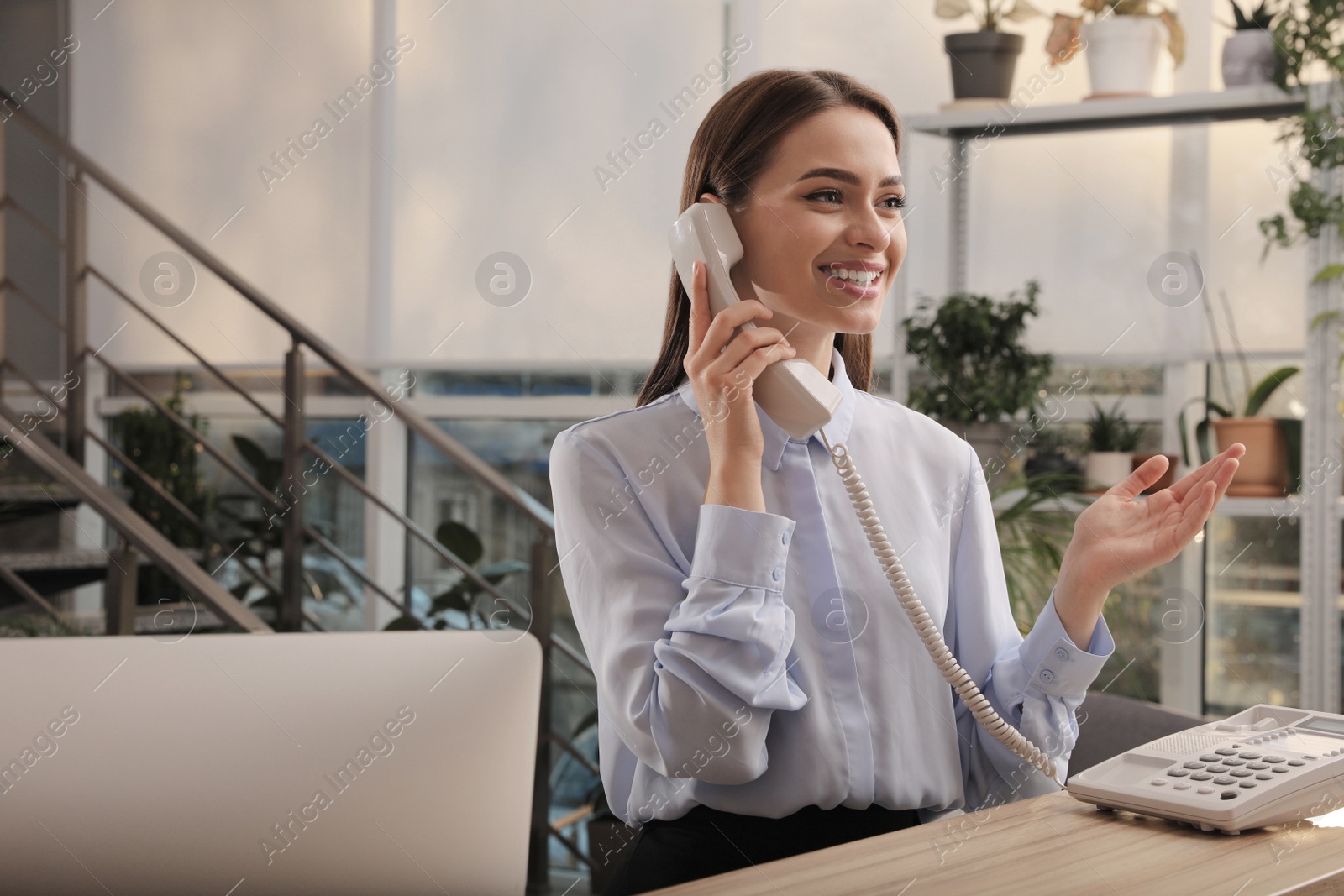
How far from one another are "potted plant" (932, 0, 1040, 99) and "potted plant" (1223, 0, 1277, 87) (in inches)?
17.1

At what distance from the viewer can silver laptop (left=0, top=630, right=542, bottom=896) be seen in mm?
891

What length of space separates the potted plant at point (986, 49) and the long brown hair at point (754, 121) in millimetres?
1471

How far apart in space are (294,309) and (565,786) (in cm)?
167

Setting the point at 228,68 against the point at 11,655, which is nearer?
the point at 11,655

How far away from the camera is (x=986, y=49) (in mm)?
2598

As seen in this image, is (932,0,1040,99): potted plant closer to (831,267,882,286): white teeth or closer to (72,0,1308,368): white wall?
(72,0,1308,368): white wall

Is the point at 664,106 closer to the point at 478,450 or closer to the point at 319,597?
the point at 478,450

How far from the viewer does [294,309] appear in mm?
3434

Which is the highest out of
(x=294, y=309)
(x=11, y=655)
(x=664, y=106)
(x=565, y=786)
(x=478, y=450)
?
(x=664, y=106)

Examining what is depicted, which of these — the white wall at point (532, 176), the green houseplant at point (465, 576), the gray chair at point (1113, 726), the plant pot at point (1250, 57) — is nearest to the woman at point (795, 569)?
the gray chair at point (1113, 726)

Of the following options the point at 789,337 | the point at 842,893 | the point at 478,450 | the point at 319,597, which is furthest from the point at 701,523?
the point at 319,597

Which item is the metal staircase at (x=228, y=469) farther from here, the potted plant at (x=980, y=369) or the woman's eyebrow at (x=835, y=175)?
the woman's eyebrow at (x=835, y=175)

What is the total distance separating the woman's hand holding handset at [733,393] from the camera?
1084 millimetres

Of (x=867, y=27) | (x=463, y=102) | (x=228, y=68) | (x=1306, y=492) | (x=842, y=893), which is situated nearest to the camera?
(x=842, y=893)
